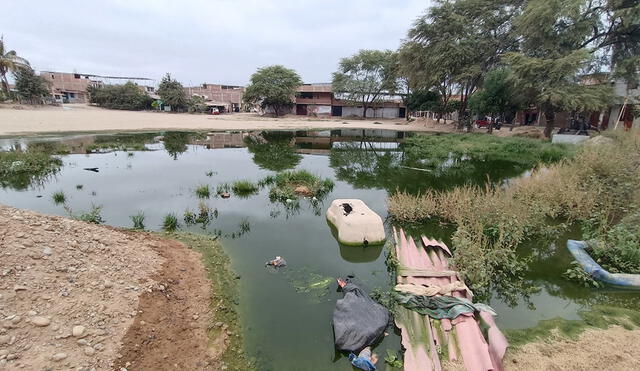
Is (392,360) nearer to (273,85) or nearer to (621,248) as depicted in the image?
(621,248)

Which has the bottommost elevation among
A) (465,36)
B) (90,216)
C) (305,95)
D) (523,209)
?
(90,216)

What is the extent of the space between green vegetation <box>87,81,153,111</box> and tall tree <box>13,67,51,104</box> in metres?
11.1

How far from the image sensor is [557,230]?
841cm

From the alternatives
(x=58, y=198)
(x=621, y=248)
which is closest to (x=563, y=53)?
(x=621, y=248)

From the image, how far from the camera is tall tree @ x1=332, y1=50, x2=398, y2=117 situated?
185 ft

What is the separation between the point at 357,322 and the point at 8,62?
195 ft

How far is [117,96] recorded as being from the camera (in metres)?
57.6

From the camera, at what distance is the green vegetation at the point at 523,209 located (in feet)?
20.5

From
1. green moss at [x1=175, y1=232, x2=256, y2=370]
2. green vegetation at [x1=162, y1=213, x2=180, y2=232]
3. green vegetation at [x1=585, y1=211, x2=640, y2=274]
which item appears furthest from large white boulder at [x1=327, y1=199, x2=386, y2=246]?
green vegetation at [x1=585, y1=211, x2=640, y2=274]

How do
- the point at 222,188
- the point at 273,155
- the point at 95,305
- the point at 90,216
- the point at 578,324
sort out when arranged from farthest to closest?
the point at 273,155 < the point at 222,188 < the point at 90,216 < the point at 578,324 < the point at 95,305

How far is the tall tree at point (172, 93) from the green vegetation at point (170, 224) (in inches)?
2397

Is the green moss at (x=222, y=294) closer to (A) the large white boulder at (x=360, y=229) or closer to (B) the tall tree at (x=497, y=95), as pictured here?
(A) the large white boulder at (x=360, y=229)

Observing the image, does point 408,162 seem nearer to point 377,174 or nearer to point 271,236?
point 377,174

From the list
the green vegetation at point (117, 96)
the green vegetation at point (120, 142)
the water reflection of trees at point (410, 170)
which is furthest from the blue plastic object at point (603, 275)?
the green vegetation at point (117, 96)
